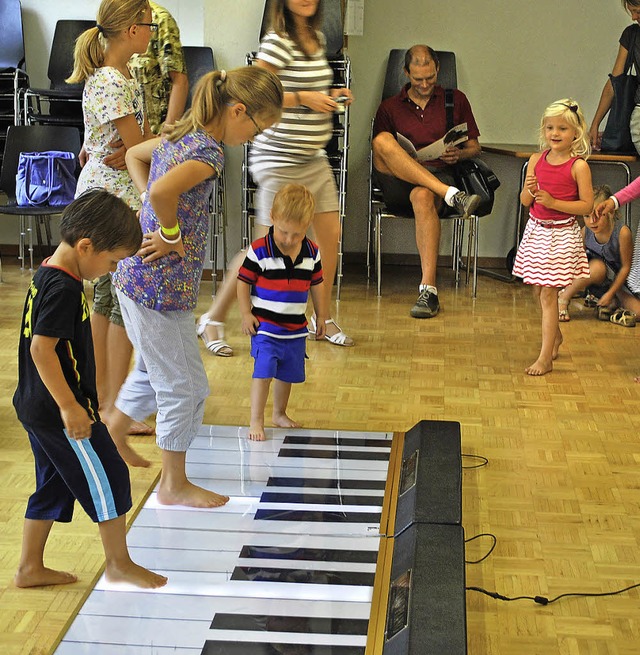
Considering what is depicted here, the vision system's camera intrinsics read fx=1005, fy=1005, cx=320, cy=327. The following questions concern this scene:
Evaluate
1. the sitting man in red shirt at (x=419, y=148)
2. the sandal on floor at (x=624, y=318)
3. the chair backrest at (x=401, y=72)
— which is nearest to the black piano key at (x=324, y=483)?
the sitting man in red shirt at (x=419, y=148)

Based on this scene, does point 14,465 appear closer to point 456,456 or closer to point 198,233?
point 198,233

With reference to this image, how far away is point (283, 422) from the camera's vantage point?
3.47m

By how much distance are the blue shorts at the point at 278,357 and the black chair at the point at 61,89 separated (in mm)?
3198

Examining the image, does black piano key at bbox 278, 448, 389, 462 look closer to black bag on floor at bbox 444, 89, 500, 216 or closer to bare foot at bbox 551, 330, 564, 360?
bare foot at bbox 551, 330, 564, 360

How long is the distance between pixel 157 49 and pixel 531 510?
96.7 inches

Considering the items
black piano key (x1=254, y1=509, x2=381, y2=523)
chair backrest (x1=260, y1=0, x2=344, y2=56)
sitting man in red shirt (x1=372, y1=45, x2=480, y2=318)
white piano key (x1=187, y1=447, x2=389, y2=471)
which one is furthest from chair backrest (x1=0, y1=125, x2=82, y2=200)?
black piano key (x1=254, y1=509, x2=381, y2=523)

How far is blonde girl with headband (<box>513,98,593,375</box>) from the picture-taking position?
4.17 m

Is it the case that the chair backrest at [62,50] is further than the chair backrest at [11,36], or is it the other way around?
the chair backrest at [11,36]

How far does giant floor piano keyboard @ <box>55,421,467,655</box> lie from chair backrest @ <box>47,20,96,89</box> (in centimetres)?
374

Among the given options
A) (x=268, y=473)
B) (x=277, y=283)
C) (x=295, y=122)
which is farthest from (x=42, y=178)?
(x=268, y=473)

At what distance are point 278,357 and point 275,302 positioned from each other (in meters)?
0.18

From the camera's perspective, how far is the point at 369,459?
3166 millimetres

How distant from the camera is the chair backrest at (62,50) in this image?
6223mm

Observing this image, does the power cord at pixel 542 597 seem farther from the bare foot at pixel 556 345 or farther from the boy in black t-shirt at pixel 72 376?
the bare foot at pixel 556 345
